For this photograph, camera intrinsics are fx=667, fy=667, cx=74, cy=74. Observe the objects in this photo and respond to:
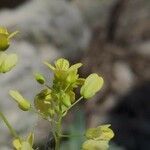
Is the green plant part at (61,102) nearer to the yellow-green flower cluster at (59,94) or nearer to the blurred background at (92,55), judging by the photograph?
the yellow-green flower cluster at (59,94)

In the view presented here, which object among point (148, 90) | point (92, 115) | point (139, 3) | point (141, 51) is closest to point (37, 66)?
point (92, 115)

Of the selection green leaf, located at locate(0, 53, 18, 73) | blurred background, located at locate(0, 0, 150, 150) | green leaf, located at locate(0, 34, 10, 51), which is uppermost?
green leaf, located at locate(0, 34, 10, 51)

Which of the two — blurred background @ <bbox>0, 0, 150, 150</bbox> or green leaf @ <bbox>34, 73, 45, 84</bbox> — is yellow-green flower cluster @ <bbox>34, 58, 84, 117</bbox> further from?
blurred background @ <bbox>0, 0, 150, 150</bbox>

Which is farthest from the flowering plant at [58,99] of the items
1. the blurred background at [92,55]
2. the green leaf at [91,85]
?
the blurred background at [92,55]

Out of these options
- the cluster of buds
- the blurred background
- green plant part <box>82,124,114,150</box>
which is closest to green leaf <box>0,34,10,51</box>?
the cluster of buds

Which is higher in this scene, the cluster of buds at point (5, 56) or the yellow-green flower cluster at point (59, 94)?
the cluster of buds at point (5, 56)

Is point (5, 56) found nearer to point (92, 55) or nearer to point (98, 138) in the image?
point (98, 138)

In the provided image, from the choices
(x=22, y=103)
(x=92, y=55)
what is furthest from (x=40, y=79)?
(x=92, y=55)

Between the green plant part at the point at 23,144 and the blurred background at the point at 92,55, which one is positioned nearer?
the green plant part at the point at 23,144

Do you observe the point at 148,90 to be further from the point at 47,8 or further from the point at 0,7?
the point at 0,7
